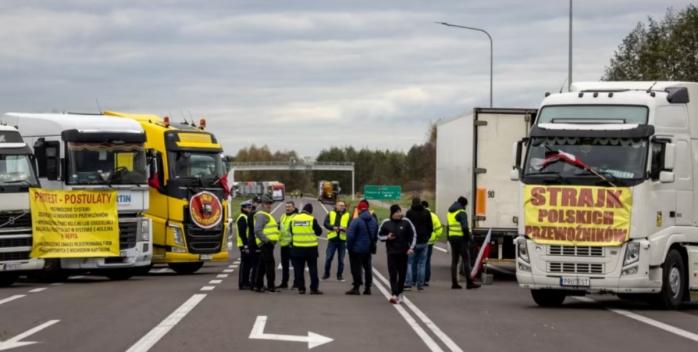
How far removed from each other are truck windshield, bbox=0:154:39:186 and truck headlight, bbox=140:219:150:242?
8.74ft

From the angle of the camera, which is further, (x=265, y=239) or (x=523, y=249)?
(x=265, y=239)

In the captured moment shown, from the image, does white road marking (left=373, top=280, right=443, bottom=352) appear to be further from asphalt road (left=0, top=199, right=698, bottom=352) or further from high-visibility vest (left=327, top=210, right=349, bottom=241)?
high-visibility vest (left=327, top=210, right=349, bottom=241)

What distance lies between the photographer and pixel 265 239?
24953mm

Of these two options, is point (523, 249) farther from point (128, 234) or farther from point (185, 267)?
point (185, 267)

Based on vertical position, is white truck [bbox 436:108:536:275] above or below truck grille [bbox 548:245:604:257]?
above

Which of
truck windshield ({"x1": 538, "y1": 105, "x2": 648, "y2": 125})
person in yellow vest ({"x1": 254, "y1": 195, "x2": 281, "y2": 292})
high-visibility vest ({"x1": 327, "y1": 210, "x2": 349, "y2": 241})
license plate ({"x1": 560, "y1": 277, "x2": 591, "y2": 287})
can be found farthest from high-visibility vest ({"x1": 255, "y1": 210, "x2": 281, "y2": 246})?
license plate ({"x1": 560, "y1": 277, "x2": 591, "y2": 287})

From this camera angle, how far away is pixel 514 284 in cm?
2897

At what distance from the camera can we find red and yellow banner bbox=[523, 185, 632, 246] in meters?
20.8

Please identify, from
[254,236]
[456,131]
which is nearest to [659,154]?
[254,236]

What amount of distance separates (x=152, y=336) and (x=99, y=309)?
4744mm

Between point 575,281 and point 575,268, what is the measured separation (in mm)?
215

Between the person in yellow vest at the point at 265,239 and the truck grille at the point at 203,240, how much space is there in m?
6.18

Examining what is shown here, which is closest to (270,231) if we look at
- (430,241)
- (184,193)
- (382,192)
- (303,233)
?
(303,233)

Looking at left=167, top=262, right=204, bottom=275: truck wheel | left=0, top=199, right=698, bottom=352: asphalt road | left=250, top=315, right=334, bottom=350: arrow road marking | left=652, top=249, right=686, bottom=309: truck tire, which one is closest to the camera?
left=0, top=199, right=698, bottom=352: asphalt road
